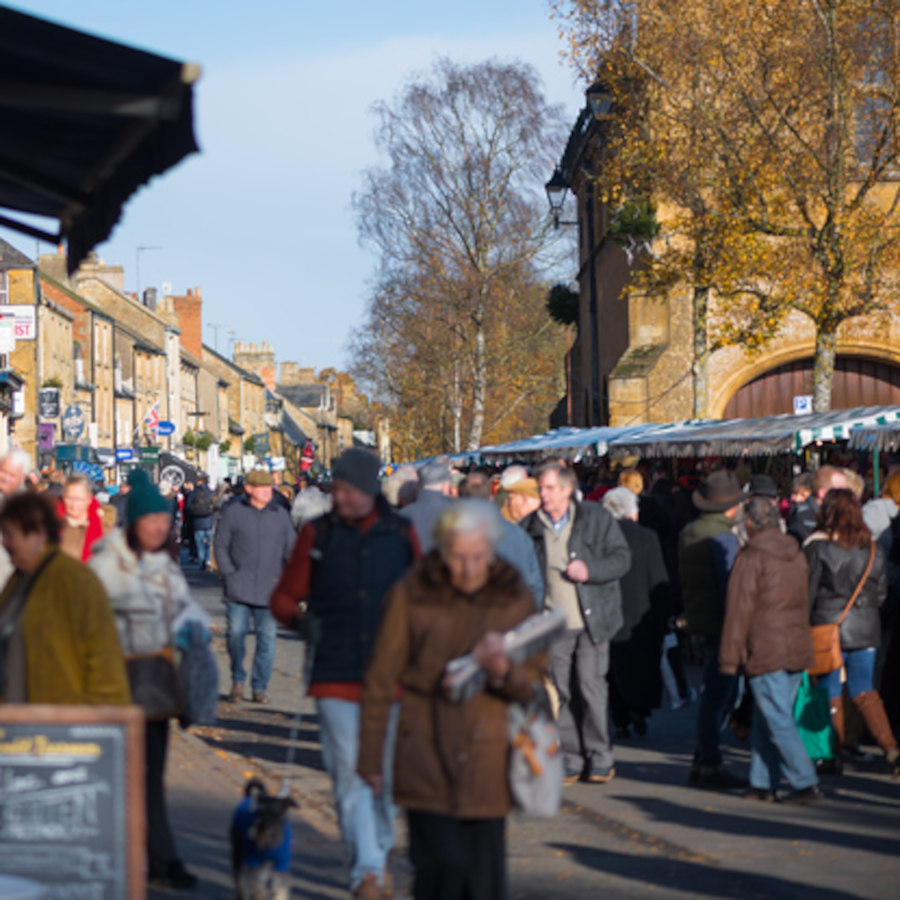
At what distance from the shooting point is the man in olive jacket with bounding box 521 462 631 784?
9906 mm

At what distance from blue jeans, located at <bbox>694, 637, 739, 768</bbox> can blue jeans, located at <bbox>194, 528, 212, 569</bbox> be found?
23.6 meters

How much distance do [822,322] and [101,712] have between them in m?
18.9

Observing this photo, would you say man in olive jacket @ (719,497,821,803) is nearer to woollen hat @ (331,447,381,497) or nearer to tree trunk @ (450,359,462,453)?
woollen hat @ (331,447,381,497)

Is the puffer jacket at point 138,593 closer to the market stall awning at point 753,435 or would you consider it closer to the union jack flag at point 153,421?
the market stall awning at point 753,435

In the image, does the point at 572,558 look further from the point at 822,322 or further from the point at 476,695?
the point at 822,322

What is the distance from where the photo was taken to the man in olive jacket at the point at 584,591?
991 centimetres

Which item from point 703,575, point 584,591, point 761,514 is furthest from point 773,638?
point 584,591

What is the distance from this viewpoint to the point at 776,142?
76.0 ft

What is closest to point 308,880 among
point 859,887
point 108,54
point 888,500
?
point 859,887

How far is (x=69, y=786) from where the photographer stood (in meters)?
5.12

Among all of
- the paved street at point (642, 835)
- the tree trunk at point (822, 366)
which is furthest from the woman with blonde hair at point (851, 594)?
the tree trunk at point (822, 366)

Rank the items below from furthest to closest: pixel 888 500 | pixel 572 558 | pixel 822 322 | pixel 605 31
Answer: pixel 605 31 < pixel 822 322 < pixel 888 500 < pixel 572 558

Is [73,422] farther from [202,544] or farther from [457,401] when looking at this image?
[457,401]

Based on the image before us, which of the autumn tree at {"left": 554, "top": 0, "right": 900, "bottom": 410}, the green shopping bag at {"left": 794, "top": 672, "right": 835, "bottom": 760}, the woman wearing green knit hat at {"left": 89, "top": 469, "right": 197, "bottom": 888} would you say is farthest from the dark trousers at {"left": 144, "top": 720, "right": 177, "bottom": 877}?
the autumn tree at {"left": 554, "top": 0, "right": 900, "bottom": 410}
